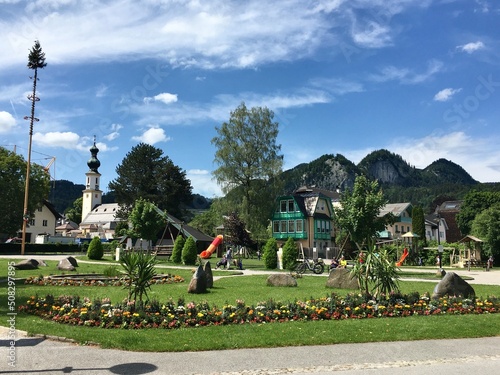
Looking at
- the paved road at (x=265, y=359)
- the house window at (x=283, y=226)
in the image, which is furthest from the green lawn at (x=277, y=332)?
the house window at (x=283, y=226)

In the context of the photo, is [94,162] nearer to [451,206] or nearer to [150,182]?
[150,182]

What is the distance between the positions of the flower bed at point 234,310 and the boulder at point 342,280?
5.47m

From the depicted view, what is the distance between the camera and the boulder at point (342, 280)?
728 inches

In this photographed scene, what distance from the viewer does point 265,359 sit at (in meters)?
7.87

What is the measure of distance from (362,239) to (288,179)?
21.6 metres

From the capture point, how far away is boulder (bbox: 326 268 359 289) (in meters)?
18.5

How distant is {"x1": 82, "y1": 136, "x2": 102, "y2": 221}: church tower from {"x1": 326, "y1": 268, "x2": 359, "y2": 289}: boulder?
98.2 metres

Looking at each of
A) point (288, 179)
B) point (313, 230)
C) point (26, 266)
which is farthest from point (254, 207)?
point (26, 266)

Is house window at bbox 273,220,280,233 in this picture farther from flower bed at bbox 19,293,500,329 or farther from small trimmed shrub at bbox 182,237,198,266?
flower bed at bbox 19,293,500,329

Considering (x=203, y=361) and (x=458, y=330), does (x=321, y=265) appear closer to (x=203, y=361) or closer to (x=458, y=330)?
(x=458, y=330)

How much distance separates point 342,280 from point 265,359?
1134 centimetres

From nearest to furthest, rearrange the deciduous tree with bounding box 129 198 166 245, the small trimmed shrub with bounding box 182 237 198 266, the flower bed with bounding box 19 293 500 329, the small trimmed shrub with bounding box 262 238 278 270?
1. the flower bed with bounding box 19 293 500 329
2. the small trimmed shrub with bounding box 262 238 278 270
3. the small trimmed shrub with bounding box 182 237 198 266
4. the deciduous tree with bounding box 129 198 166 245

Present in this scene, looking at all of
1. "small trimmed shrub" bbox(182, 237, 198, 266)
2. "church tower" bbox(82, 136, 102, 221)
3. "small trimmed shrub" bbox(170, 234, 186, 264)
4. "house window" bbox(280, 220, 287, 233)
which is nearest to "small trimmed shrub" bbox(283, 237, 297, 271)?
"small trimmed shrub" bbox(182, 237, 198, 266)

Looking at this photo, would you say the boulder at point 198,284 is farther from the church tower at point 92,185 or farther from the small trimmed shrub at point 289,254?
the church tower at point 92,185
